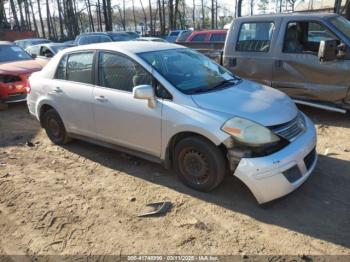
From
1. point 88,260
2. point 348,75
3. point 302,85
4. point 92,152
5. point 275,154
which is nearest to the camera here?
point 88,260

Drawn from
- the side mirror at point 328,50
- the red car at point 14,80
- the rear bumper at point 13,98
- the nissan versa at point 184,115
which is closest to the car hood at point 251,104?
the nissan versa at point 184,115

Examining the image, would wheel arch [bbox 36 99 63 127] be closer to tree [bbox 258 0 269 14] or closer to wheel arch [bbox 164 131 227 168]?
wheel arch [bbox 164 131 227 168]

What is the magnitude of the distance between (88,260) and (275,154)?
6.60 feet

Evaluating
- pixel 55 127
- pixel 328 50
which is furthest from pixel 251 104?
pixel 55 127

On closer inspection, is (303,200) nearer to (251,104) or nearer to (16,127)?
(251,104)

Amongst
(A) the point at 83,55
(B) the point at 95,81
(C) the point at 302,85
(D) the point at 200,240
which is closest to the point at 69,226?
(D) the point at 200,240

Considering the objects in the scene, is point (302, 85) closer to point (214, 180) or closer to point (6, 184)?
point (214, 180)

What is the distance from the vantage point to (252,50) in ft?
23.3

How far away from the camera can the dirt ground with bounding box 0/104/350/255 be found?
326cm

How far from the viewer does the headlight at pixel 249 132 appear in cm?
357

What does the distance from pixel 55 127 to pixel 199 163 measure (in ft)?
9.43

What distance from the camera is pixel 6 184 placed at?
4.71 meters

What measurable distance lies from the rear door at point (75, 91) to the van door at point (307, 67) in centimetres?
367

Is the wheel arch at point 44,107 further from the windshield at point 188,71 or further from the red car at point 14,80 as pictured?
the red car at point 14,80
